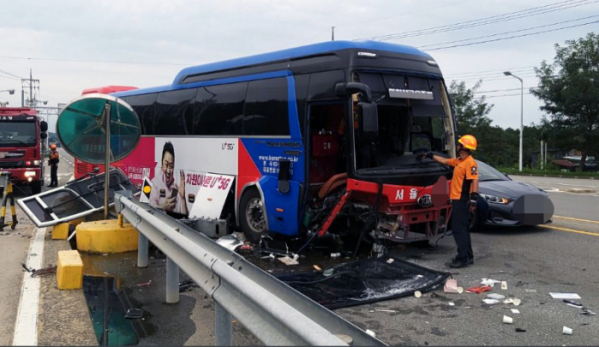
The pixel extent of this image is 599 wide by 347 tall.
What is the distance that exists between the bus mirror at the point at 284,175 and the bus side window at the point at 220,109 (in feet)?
4.97

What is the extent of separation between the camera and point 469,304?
6.08m

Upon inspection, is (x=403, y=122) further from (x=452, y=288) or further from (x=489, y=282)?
(x=452, y=288)

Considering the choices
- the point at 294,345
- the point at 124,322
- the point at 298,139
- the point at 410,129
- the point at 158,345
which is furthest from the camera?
the point at 410,129

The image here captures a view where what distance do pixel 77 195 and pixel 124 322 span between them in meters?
4.81

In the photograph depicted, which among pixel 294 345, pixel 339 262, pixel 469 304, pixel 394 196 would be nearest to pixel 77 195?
pixel 339 262

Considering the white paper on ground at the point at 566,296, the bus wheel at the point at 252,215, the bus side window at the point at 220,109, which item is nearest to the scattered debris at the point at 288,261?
the bus wheel at the point at 252,215

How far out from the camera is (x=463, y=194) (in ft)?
26.0

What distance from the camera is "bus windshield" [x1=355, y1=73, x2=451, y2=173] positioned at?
8.00 m

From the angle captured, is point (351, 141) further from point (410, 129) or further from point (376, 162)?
point (410, 129)

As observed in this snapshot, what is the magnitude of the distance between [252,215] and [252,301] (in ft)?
21.1

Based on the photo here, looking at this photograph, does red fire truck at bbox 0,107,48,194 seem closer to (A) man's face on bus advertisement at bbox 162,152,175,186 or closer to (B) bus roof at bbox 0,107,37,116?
(B) bus roof at bbox 0,107,37,116

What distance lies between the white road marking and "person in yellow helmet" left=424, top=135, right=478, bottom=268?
532 cm

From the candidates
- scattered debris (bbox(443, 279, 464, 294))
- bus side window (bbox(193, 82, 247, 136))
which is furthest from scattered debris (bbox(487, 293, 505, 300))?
bus side window (bbox(193, 82, 247, 136))

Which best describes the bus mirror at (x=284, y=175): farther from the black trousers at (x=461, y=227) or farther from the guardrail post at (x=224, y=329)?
the guardrail post at (x=224, y=329)
